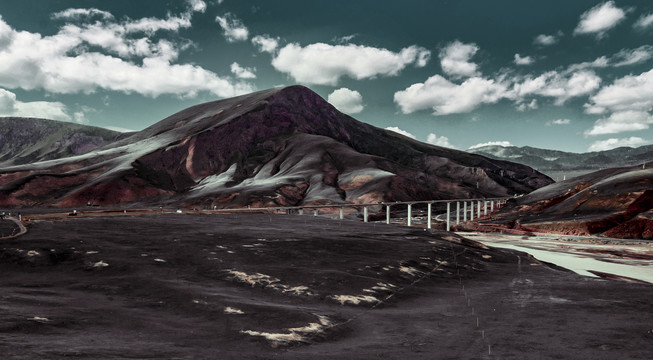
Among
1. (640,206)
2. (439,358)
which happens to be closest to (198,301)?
(439,358)

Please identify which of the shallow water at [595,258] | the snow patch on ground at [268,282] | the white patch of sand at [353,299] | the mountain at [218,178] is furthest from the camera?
the mountain at [218,178]

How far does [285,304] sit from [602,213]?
2925 inches

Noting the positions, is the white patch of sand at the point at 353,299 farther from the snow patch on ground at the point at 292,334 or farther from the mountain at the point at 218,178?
the mountain at the point at 218,178

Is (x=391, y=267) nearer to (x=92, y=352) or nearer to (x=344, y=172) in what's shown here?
(x=92, y=352)

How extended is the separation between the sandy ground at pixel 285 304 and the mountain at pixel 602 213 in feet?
149

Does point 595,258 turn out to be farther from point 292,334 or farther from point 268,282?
point 292,334

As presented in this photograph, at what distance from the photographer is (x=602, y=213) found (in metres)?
68.6

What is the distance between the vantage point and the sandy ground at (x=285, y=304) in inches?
431

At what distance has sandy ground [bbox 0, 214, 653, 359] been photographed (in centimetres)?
1095

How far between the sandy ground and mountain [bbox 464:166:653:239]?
149 ft

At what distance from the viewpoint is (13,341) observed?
29.1ft

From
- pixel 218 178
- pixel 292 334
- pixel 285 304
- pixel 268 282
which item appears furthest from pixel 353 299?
pixel 218 178

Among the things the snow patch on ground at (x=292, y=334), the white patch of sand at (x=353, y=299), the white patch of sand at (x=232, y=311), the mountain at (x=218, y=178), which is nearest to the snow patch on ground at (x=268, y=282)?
the white patch of sand at (x=353, y=299)

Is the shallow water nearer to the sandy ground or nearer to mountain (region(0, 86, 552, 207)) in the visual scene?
the sandy ground
